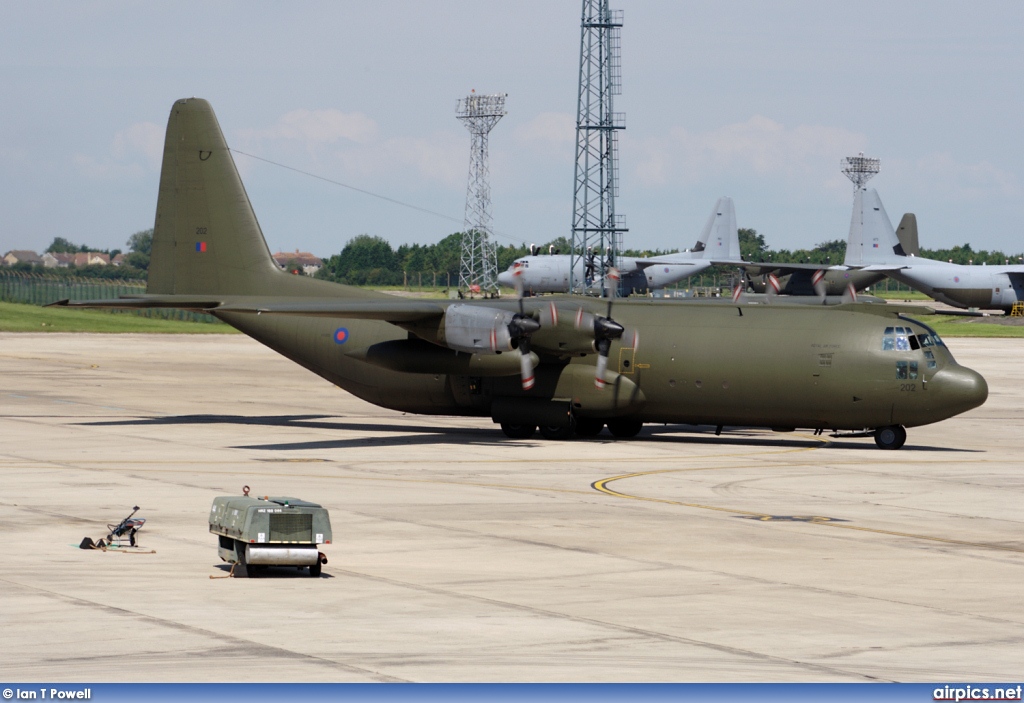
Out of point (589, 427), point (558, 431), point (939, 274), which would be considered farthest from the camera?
point (939, 274)

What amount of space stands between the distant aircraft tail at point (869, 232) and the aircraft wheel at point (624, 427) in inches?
3382

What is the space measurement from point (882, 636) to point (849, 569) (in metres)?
4.22

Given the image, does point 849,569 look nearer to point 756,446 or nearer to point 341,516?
point 341,516

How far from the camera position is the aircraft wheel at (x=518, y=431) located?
124 ft

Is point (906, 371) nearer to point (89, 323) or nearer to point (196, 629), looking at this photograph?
point (196, 629)

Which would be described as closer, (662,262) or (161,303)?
(161,303)

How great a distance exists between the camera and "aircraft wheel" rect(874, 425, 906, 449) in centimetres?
3553

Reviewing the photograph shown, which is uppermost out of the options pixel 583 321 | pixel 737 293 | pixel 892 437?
pixel 737 293

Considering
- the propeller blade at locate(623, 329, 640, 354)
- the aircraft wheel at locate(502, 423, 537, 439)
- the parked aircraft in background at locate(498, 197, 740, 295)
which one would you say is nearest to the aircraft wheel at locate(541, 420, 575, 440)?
the aircraft wheel at locate(502, 423, 537, 439)

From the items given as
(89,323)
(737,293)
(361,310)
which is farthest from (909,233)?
(361,310)

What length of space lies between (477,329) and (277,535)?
1764 cm

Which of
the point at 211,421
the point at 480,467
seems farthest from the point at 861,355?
the point at 211,421

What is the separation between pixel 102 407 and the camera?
1786 inches

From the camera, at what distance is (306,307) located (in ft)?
114
